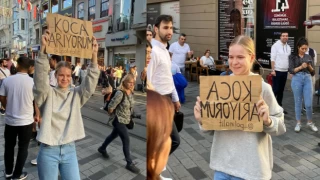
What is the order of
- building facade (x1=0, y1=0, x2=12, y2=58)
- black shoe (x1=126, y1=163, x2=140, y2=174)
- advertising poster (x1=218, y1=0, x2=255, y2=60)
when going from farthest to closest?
building facade (x1=0, y1=0, x2=12, y2=58), black shoe (x1=126, y1=163, x2=140, y2=174), advertising poster (x1=218, y1=0, x2=255, y2=60)

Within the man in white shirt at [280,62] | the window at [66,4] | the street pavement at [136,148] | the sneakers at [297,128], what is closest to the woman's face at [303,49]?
the man in white shirt at [280,62]

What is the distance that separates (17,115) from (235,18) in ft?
5.31

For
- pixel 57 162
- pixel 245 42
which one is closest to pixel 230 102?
pixel 245 42

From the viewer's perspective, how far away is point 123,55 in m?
0.88

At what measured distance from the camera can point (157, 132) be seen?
0.94 metres

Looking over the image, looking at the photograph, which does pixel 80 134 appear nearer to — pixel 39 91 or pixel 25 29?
pixel 39 91

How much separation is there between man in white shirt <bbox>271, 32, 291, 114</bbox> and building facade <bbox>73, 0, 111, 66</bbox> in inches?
21.4

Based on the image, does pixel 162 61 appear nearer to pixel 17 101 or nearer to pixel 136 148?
pixel 136 148

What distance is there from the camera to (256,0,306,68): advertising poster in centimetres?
79

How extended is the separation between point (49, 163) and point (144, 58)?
2.54ft

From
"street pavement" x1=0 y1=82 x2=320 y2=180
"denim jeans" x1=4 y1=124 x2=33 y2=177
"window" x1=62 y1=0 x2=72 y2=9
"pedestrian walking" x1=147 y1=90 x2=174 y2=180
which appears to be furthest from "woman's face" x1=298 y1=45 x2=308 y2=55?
"denim jeans" x1=4 y1=124 x2=33 y2=177

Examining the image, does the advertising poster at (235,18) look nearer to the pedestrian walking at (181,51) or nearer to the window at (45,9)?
the pedestrian walking at (181,51)

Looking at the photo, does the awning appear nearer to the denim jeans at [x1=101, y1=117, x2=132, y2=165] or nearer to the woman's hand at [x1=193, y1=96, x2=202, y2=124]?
the woman's hand at [x1=193, y1=96, x2=202, y2=124]

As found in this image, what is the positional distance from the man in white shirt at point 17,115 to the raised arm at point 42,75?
212 millimetres
